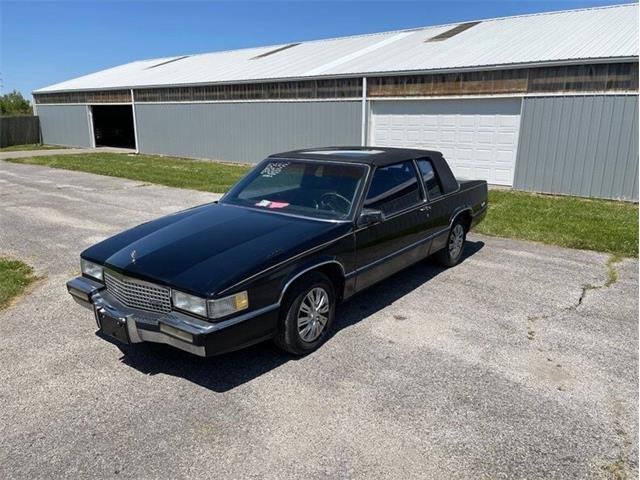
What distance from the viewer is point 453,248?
645 cm

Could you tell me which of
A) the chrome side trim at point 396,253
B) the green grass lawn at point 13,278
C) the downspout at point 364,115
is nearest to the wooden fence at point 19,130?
the downspout at point 364,115

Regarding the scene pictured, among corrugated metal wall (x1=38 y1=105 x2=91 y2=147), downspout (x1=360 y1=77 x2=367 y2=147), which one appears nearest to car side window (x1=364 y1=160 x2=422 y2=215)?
downspout (x1=360 y1=77 x2=367 y2=147)

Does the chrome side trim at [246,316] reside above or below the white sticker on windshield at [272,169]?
below

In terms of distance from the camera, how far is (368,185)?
4.64 m

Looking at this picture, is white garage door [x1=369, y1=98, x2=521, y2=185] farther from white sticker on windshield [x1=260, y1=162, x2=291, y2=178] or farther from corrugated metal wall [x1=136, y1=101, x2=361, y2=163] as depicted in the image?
white sticker on windshield [x1=260, y1=162, x2=291, y2=178]

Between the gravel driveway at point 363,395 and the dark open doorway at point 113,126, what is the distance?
2636cm

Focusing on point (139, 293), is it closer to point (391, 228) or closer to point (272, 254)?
point (272, 254)

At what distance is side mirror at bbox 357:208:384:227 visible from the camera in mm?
4402

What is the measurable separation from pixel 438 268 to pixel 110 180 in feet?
38.7

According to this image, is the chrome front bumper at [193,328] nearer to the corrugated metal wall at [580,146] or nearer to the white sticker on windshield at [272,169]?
the white sticker on windshield at [272,169]

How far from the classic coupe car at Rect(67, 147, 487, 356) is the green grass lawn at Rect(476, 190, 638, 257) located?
10.5ft

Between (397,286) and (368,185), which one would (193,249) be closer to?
(368,185)

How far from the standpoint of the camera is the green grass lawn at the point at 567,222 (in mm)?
7707

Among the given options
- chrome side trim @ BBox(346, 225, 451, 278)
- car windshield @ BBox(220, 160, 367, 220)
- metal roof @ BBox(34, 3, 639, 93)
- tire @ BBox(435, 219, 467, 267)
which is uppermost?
metal roof @ BBox(34, 3, 639, 93)
